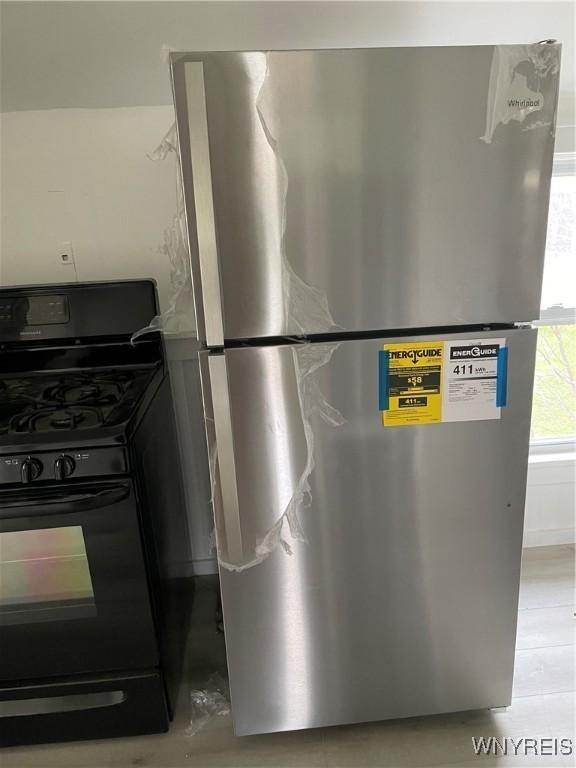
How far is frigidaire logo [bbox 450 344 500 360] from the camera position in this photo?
43.6 inches

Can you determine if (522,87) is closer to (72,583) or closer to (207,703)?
(72,583)

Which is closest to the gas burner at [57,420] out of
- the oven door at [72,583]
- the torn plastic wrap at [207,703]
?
the oven door at [72,583]

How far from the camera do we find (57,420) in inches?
48.4

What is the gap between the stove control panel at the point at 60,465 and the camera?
1.15 m

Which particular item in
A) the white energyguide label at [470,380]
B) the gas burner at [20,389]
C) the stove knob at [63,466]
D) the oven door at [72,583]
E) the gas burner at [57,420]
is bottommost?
the oven door at [72,583]

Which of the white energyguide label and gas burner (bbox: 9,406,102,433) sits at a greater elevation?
the white energyguide label

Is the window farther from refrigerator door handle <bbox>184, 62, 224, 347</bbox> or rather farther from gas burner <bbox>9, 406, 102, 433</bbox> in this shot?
gas burner <bbox>9, 406, 102, 433</bbox>

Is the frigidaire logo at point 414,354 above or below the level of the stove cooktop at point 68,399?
above

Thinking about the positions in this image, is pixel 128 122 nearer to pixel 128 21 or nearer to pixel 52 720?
pixel 128 21

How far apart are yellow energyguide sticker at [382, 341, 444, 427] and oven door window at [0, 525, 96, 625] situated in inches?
29.8

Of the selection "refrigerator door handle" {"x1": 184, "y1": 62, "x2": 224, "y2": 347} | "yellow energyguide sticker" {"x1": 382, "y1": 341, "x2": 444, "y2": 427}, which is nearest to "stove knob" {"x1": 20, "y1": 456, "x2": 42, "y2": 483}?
"refrigerator door handle" {"x1": 184, "y1": 62, "x2": 224, "y2": 347}

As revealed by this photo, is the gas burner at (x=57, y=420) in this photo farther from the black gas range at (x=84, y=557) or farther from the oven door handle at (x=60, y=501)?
the oven door handle at (x=60, y=501)

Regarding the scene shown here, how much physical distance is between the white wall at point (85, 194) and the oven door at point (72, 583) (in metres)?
0.87

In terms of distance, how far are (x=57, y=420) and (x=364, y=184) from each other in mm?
844
